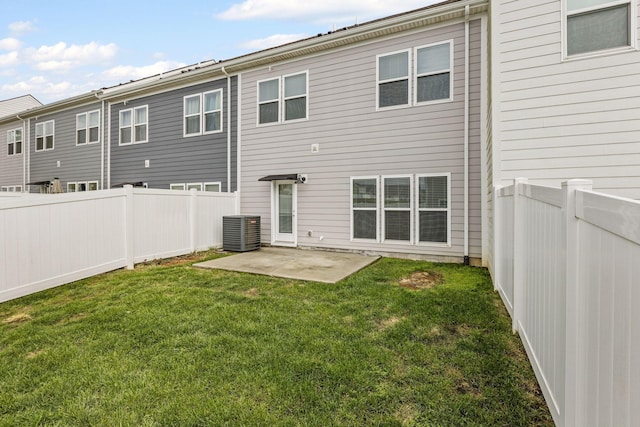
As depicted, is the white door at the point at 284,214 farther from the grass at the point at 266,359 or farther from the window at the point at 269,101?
the grass at the point at 266,359

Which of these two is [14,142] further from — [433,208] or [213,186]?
[433,208]

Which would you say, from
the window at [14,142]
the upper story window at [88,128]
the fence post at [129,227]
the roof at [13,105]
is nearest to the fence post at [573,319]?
the fence post at [129,227]

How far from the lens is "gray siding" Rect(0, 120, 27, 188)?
15.5 metres

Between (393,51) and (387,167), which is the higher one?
(393,51)

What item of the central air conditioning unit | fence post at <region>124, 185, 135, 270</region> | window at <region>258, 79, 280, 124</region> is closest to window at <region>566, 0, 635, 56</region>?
window at <region>258, 79, 280, 124</region>

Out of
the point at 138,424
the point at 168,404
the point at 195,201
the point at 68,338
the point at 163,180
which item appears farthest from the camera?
the point at 163,180

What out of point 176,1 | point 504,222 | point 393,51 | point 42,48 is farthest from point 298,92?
point 42,48

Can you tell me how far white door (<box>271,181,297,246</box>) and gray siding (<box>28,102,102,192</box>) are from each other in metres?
8.30

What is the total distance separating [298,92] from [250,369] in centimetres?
772

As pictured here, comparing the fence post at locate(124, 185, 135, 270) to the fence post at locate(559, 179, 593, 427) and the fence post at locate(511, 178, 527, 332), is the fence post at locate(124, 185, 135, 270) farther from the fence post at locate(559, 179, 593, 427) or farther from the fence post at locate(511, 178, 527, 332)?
the fence post at locate(559, 179, 593, 427)

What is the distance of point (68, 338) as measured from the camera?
3.34 m

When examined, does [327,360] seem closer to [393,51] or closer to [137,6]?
[393,51]

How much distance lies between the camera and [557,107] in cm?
473

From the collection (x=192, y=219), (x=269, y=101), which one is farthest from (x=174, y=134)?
(x=192, y=219)
